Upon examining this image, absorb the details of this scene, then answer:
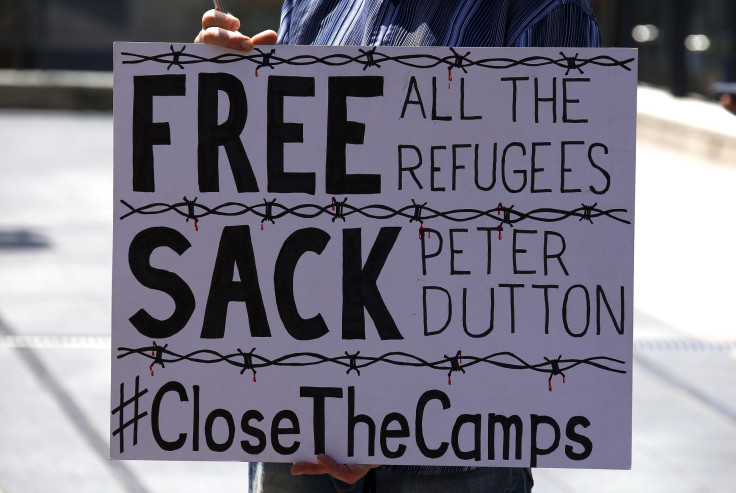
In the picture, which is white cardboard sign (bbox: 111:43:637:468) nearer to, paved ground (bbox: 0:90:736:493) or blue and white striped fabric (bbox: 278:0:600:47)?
blue and white striped fabric (bbox: 278:0:600:47)

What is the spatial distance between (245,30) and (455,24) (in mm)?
17246

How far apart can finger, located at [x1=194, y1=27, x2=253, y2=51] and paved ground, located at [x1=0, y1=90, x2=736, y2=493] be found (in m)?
Result: 2.08

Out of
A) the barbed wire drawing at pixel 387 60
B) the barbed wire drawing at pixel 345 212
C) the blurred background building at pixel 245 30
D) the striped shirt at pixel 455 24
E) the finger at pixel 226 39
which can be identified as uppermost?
the blurred background building at pixel 245 30

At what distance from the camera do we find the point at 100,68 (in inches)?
714

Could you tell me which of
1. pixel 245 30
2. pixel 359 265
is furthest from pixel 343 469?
pixel 245 30

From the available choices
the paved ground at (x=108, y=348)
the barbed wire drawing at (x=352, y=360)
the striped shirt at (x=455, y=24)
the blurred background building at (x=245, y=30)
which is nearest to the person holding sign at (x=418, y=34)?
the striped shirt at (x=455, y=24)

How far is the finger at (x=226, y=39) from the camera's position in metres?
1.69

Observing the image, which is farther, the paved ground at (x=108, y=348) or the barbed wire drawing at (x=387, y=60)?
the paved ground at (x=108, y=348)

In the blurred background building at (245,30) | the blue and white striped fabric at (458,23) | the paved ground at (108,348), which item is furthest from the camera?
the blurred background building at (245,30)

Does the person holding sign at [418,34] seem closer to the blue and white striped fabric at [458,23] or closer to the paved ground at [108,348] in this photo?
the blue and white striped fabric at [458,23]

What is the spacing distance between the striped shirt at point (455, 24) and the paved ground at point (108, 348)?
1995 mm

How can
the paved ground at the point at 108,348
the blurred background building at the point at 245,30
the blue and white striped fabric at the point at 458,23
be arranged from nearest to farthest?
the blue and white striped fabric at the point at 458,23
the paved ground at the point at 108,348
the blurred background building at the point at 245,30

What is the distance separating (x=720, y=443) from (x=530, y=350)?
7.73 feet

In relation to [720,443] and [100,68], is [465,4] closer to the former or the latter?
[720,443]
